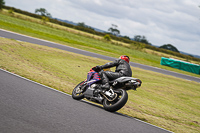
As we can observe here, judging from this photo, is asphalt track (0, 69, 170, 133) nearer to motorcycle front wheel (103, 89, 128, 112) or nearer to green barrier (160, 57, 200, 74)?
motorcycle front wheel (103, 89, 128, 112)

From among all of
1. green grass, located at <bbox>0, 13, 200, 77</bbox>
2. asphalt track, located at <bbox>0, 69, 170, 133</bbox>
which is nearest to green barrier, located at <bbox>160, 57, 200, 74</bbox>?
green grass, located at <bbox>0, 13, 200, 77</bbox>

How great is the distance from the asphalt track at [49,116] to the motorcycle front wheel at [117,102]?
163mm

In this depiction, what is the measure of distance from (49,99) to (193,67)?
31097mm

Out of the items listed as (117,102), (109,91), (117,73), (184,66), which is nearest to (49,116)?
(117,102)

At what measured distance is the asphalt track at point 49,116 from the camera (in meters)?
4.46

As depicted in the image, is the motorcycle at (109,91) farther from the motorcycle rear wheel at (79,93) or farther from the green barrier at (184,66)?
the green barrier at (184,66)

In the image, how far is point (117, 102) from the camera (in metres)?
6.45

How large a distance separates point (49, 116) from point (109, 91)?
218 cm

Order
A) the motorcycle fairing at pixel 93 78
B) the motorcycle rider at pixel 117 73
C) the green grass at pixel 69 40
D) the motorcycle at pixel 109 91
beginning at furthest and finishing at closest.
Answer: the green grass at pixel 69 40, the motorcycle fairing at pixel 93 78, the motorcycle rider at pixel 117 73, the motorcycle at pixel 109 91

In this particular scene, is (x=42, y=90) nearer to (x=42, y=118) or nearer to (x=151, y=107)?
(x=42, y=118)

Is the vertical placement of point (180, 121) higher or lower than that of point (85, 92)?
lower

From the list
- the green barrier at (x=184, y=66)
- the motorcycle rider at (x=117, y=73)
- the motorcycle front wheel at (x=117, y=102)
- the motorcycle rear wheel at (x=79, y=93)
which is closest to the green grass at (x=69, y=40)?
the green barrier at (x=184, y=66)

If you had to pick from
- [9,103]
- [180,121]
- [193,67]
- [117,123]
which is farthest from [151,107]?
[193,67]

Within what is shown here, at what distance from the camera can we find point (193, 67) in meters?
34.3
